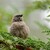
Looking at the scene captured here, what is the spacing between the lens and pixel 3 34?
115cm

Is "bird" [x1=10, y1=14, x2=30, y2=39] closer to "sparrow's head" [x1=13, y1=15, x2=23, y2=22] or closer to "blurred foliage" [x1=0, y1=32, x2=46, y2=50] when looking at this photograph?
"sparrow's head" [x1=13, y1=15, x2=23, y2=22]

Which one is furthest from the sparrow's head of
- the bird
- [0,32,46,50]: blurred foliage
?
[0,32,46,50]: blurred foliage

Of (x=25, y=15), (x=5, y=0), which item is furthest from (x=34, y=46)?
(x=5, y=0)

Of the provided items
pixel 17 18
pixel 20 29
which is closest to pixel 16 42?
pixel 20 29

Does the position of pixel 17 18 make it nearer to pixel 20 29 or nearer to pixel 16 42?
pixel 20 29

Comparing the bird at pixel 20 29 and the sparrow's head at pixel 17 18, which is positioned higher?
the sparrow's head at pixel 17 18

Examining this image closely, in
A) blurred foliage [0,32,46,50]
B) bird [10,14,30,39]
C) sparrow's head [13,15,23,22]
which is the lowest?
blurred foliage [0,32,46,50]

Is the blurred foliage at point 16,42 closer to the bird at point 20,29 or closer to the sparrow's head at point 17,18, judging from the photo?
the bird at point 20,29

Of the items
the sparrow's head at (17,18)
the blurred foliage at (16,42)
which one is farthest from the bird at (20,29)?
the blurred foliage at (16,42)

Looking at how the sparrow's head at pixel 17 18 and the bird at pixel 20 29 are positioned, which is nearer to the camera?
the bird at pixel 20 29

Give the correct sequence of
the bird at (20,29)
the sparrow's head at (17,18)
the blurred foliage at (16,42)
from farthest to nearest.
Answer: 1. the sparrow's head at (17,18)
2. the bird at (20,29)
3. the blurred foliage at (16,42)

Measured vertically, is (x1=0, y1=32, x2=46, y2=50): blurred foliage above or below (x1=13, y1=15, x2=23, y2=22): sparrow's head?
below

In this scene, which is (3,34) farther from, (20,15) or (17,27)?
(20,15)

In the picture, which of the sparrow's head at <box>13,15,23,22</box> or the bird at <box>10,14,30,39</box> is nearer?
the bird at <box>10,14,30,39</box>
